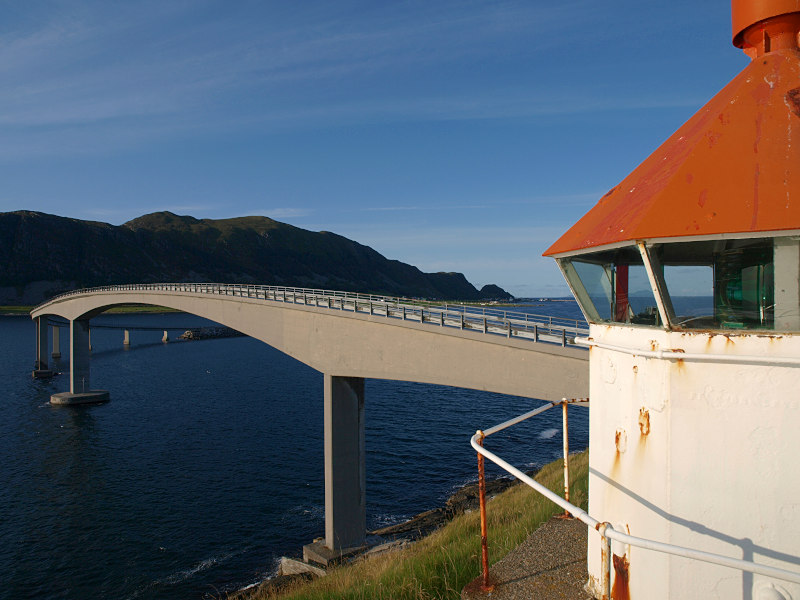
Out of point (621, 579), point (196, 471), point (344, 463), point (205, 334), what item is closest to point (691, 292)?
point (621, 579)

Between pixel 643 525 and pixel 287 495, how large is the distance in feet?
76.9

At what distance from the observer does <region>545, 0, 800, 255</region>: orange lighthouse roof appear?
3.66 metres

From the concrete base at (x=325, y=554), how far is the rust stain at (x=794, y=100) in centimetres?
1805

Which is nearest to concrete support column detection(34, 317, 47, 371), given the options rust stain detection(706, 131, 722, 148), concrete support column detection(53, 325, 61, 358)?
concrete support column detection(53, 325, 61, 358)

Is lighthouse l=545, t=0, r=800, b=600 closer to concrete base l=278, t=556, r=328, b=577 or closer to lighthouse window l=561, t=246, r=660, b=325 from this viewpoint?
lighthouse window l=561, t=246, r=660, b=325

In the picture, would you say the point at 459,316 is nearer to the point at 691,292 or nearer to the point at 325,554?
the point at 325,554

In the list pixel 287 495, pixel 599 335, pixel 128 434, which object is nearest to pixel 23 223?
pixel 128 434

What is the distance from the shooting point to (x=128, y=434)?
3444 centimetres

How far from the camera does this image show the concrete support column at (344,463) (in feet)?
61.7

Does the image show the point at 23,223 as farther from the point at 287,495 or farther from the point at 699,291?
the point at 699,291

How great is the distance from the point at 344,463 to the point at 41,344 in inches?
2330

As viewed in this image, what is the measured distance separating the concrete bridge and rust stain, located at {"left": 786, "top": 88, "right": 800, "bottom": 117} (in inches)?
289

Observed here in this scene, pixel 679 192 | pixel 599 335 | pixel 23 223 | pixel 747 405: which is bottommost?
pixel 747 405

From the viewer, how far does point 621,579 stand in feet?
14.8
